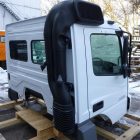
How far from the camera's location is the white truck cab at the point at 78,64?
9.37 feet

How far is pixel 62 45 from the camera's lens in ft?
9.37

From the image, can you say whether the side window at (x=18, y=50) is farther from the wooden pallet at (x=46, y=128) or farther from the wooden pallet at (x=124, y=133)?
the wooden pallet at (x=124, y=133)

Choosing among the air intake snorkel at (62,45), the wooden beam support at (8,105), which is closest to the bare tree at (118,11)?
the wooden beam support at (8,105)

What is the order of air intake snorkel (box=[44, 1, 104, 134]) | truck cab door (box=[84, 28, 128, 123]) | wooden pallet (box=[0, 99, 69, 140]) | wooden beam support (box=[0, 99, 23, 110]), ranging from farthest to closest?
wooden beam support (box=[0, 99, 23, 110]) < wooden pallet (box=[0, 99, 69, 140]) < truck cab door (box=[84, 28, 128, 123]) < air intake snorkel (box=[44, 1, 104, 134])

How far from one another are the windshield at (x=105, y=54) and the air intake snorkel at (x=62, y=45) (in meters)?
0.36

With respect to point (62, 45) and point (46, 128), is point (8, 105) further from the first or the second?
point (62, 45)

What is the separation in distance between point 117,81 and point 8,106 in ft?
9.00

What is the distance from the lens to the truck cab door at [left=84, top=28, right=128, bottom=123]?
3119mm

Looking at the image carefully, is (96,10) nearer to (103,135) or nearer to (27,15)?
(103,135)

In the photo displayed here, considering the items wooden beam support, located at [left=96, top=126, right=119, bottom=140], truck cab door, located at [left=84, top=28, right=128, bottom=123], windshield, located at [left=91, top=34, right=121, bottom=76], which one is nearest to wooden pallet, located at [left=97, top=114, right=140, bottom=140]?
wooden beam support, located at [left=96, top=126, right=119, bottom=140]

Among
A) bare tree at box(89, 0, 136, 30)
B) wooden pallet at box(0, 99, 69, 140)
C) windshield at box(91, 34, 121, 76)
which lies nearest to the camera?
windshield at box(91, 34, 121, 76)

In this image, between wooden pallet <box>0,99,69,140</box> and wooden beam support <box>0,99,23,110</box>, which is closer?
wooden pallet <box>0,99,69,140</box>

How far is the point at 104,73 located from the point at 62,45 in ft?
2.91

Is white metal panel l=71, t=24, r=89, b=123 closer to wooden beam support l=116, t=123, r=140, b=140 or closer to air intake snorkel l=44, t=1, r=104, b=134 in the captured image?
air intake snorkel l=44, t=1, r=104, b=134
